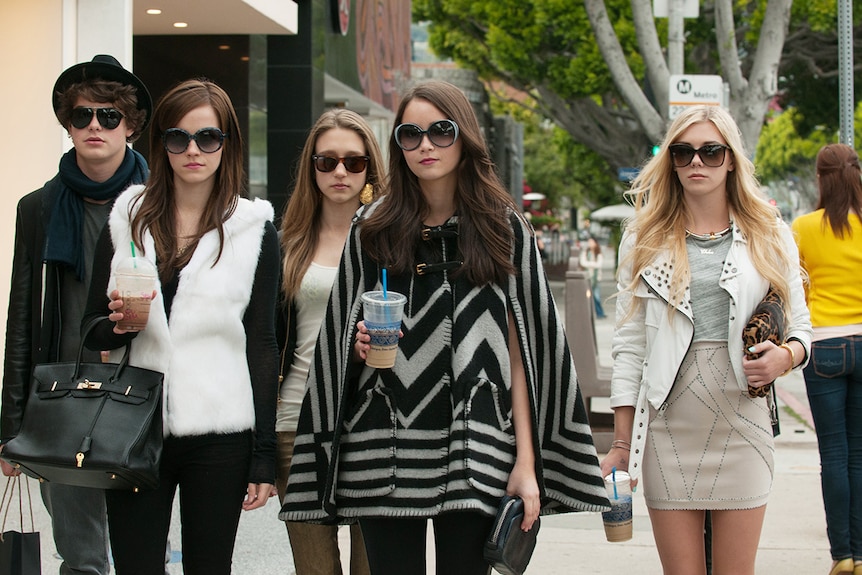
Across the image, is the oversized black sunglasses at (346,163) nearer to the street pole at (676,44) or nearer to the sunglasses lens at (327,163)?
the sunglasses lens at (327,163)

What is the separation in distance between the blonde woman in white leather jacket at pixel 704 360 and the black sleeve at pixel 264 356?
1.10m

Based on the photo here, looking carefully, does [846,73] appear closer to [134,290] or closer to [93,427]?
[134,290]

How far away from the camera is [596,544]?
6504 millimetres

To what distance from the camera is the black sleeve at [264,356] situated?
3.38m

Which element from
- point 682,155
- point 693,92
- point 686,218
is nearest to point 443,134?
point 682,155

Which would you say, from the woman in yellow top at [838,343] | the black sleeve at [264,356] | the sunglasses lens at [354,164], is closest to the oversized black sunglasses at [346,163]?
the sunglasses lens at [354,164]

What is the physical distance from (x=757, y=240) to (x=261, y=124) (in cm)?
1040

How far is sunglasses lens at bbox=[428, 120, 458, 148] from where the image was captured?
124 inches

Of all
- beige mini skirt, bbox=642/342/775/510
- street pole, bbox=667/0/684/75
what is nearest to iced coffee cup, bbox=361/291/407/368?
beige mini skirt, bbox=642/342/775/510

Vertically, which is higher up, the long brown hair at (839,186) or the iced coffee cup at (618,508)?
the long brown hair at (839,186)

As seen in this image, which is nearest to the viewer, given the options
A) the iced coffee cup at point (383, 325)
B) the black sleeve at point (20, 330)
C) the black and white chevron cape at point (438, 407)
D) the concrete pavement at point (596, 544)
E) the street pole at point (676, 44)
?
the iced coffee cup at point (383, 325)

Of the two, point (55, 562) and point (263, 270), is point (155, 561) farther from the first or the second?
point (55, 562)

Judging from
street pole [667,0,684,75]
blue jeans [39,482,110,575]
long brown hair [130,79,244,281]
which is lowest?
blue jeans [39,482,110,575]

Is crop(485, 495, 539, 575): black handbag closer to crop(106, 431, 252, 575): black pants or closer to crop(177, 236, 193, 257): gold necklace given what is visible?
crop(106, 431, 252, 575): black pants
